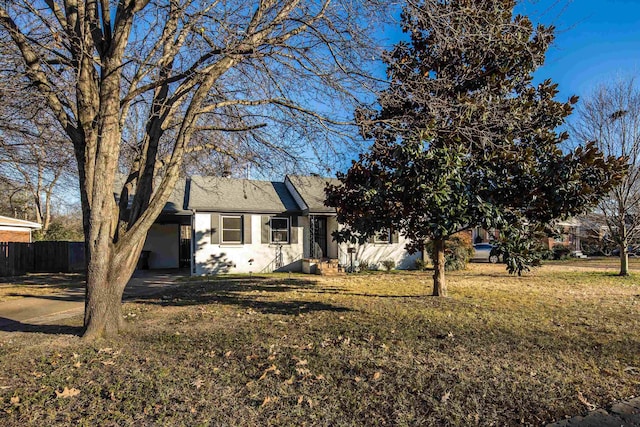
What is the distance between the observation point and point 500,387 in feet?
13.4

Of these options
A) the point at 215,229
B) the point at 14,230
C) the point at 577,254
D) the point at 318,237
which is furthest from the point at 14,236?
the point at 577,254

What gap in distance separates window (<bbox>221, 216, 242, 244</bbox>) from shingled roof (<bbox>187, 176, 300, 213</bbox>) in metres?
0.54

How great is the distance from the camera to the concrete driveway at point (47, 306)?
7672mm

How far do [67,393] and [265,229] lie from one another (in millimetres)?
13425

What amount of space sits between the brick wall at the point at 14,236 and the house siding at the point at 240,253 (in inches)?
Result: 434

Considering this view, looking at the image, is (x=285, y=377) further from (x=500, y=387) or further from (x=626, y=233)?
(x=626, y=233)

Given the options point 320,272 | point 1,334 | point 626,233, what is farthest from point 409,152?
point 626,233

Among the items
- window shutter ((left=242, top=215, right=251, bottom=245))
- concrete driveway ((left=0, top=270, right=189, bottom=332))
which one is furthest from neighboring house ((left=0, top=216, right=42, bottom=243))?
window shutter ((left=242, top=215, right=251, bottom=245))

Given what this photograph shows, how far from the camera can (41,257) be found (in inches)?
749

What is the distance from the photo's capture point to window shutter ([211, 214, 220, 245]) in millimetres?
16516

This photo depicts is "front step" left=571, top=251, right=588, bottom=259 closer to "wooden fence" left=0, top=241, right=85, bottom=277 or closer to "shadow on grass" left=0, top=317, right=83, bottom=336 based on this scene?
"wooden fence" left=0, top=241, right=85, bottom=277

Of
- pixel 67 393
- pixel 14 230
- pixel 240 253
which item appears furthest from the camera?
pixel 14 230

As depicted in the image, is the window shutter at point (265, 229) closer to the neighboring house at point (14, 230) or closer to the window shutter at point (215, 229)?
the window shutter at point (215, 229)

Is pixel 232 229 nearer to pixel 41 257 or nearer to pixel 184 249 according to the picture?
pixel 184 249
